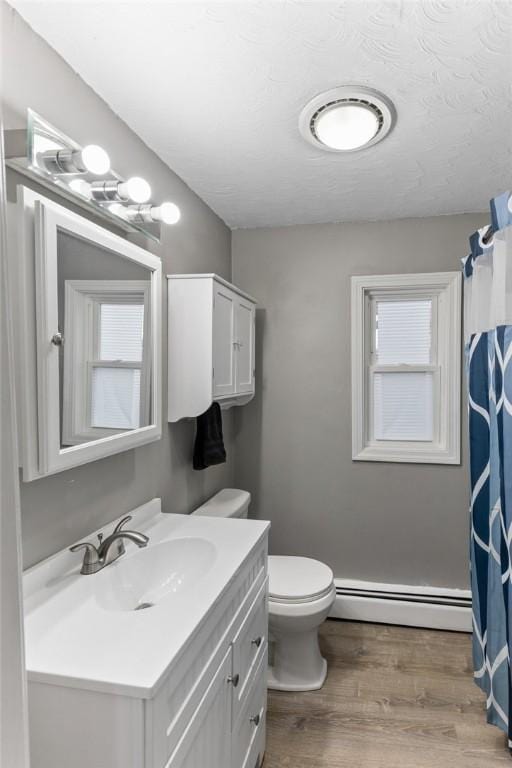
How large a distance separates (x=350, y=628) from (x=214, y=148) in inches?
101

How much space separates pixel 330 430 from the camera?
2871 millimetres

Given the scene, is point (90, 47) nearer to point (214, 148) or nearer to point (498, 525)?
point (214, 148)

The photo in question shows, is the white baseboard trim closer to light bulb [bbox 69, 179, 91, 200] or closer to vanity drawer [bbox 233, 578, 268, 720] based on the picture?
vanity drawer [bbox 233, 578, 268, 720]

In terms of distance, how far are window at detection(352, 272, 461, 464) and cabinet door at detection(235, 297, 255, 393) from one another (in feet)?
2.04

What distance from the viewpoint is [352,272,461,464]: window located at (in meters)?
2.72

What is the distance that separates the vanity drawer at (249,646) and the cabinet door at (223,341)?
0.85 m

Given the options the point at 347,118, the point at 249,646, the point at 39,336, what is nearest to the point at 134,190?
the point at 39,336

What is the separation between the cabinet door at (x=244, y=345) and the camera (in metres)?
2.40

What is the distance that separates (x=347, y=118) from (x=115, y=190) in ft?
2.73

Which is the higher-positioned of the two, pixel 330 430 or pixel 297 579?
pixel 330 430

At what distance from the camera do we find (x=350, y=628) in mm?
2721

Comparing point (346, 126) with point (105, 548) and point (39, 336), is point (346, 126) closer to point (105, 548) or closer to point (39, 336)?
point (39, 336)

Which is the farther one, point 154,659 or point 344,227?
point 344,227

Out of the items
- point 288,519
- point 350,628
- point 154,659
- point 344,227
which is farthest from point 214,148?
point 350,628
